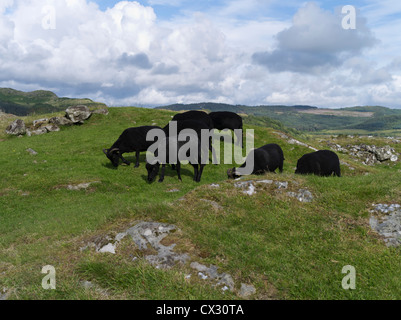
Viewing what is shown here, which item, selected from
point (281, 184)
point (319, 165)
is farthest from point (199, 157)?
point (281, 184)

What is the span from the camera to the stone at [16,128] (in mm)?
36406

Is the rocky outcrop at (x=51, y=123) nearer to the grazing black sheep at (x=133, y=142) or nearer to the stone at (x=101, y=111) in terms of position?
the stone at (x=101, y=111)

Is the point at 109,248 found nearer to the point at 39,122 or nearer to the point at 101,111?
the point at 39,122

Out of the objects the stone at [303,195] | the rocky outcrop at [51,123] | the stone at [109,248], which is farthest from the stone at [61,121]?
the stone at [303,195]

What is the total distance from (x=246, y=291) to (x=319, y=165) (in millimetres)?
12154

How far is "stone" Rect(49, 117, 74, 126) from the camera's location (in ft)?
129

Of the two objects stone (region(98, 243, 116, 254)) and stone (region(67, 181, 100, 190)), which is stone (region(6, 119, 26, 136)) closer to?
stone (region(67, 181, 100, 190))

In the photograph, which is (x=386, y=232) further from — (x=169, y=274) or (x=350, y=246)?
(x=169, y=274)

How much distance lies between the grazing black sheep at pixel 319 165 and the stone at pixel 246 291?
11452 millimetres

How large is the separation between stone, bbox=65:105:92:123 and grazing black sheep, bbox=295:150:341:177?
1318 inches

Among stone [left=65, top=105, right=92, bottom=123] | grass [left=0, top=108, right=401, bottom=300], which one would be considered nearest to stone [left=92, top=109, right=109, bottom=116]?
stone [left=65, top=105, right=92, bottom=123]

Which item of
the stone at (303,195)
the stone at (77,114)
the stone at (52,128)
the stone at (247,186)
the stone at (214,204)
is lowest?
the stone at (214,204)
